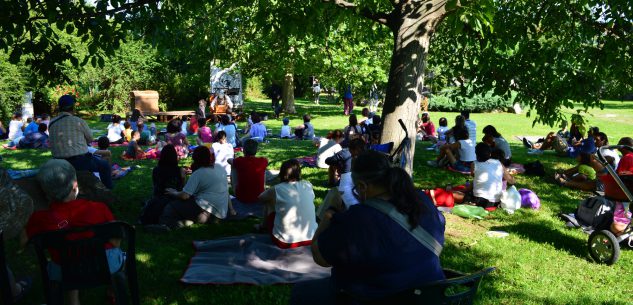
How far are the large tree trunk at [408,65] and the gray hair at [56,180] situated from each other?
4.00 m

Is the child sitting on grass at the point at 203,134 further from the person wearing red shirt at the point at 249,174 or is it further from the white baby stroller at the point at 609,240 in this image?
the white baby stroller at the point at 609,240

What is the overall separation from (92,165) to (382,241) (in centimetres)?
610

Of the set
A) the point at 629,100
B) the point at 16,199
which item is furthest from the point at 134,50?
the point at 629,100

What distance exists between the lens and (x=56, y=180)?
368 centimetres

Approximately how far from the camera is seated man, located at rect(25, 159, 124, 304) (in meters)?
3.67

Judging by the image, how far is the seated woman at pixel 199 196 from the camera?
6.75 meters

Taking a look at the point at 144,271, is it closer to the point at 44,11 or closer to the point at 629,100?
the point at 44,11

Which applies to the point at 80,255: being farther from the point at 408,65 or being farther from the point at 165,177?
the point at 408,65

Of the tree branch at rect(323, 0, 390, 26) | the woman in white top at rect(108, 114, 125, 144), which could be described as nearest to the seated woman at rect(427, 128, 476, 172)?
the tree branch at rect(323, 0, 390, 26)

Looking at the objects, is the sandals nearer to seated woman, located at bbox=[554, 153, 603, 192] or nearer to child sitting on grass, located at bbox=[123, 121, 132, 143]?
seated woman, located at bbox=[554, 153, 603, 192]

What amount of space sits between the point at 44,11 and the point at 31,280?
2715 millimetres

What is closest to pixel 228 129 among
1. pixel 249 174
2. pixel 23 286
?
pixel 249 174

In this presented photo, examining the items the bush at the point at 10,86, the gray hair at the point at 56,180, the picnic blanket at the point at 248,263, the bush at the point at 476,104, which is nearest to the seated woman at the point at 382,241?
the gray hair at the point at 56,180

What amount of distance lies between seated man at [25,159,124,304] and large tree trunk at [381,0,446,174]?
152 inches
